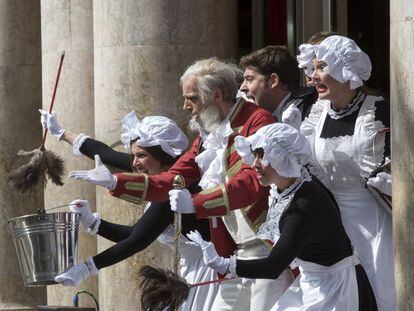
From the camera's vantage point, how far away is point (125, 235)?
1085cm

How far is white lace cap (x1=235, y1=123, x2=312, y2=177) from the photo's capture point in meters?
9.49

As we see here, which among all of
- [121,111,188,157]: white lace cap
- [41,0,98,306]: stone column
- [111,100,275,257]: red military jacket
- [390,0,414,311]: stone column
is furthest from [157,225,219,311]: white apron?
[41,0,98,306]: stone column

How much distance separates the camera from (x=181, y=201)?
988cm

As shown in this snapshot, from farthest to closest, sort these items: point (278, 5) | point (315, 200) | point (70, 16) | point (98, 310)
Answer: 1. point (278, 5)
2. point (70, 16)
3. point (98, 310)
4. point (315, 200)

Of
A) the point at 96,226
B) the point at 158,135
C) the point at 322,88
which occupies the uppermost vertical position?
the point at 322,88

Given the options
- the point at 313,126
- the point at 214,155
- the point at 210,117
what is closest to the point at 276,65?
the point at 210,117

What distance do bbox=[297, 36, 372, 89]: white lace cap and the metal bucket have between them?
5.70ft

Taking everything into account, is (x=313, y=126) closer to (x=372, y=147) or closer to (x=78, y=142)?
(x=372, y=147)

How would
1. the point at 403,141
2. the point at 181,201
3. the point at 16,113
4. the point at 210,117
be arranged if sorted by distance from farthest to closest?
1. the point at 16,113
2. the point at 210,117
3. the point at 181,201
4. the point at 403,141

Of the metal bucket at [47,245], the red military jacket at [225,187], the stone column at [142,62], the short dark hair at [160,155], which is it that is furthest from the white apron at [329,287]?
the stone column at [142,62]

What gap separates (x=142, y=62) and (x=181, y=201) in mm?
2254

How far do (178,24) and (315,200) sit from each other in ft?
9.27

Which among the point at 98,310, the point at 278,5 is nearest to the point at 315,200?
the point at 98,310

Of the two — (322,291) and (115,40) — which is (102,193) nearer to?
(115,40)
